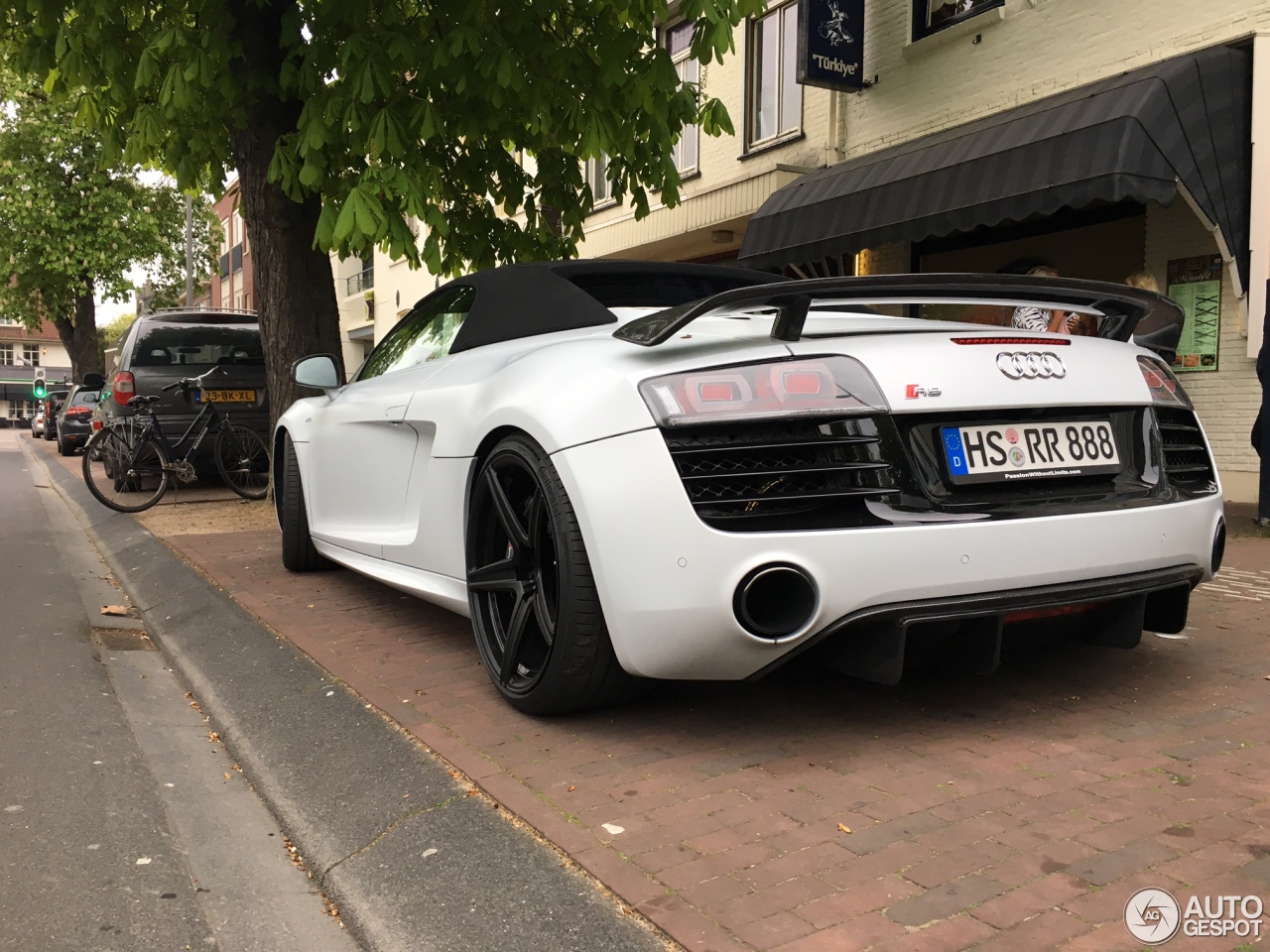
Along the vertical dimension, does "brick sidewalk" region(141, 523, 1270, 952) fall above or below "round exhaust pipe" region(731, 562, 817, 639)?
below

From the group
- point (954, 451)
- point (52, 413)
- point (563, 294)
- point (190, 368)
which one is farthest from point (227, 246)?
point (954, 451)

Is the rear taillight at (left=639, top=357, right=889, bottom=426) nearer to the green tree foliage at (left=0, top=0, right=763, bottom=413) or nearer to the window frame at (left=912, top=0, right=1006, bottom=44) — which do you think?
the green tree foliage at (left=0, top=0, right=763, bottom=413)

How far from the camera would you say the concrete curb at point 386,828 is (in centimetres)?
199

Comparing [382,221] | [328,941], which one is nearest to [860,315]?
[328,941]

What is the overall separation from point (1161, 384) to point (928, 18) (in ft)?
32.2

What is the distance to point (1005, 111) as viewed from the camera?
1044 centimetres

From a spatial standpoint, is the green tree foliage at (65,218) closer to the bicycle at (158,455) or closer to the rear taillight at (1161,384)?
the bicycle at (158,455)

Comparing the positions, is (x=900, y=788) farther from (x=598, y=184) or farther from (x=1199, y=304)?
(x=598, y=184)

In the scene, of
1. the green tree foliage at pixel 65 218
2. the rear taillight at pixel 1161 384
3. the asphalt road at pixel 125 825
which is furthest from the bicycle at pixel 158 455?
the green tree foliage at pixel 65 218

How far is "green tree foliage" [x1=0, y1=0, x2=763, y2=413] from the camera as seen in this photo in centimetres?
704

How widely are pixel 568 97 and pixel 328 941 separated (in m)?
6.97

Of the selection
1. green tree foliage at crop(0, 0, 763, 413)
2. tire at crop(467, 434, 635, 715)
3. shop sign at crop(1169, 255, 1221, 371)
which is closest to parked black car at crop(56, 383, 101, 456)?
green tree foliage at crop(0, 0, 763, 413)

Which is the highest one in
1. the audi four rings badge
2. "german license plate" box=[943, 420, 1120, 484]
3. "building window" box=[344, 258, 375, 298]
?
"building window" box=[344, 258, 375, 298]

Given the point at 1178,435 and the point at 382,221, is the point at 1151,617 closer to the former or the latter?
the point at 1178,435
